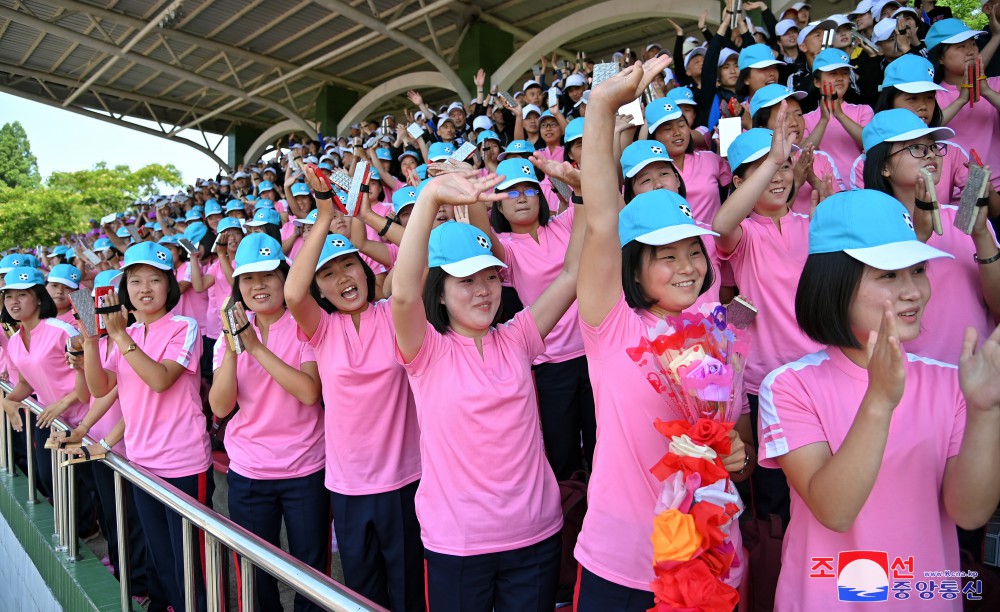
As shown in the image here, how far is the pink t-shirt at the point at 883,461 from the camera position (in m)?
1.40

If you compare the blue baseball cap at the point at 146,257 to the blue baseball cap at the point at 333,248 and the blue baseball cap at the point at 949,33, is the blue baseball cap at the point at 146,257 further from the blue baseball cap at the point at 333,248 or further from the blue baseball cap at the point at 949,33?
the blue baseball cap at the point at 949,33

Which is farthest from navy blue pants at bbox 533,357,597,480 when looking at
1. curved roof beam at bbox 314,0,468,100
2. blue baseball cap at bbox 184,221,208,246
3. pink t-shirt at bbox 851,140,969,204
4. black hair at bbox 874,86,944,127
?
curved roof beam at bbox 314,0,468,100

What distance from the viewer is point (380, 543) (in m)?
2.67

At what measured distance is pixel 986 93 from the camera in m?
3.56

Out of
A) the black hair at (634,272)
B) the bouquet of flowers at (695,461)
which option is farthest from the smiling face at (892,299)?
the black hair at (634,272)

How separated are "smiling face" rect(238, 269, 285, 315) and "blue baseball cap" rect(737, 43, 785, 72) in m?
3.49

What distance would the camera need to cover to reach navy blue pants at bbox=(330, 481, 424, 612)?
264 centimetres

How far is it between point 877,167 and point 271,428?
9.61ft

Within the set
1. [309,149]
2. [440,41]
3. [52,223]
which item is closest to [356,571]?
[309,149]

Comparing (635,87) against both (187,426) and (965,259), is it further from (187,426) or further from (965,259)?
(187,426)

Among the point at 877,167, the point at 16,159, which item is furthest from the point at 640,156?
the point at 16,159

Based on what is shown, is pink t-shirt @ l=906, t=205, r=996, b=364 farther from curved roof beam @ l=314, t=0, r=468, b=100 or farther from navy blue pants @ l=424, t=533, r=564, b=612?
curved roof beam @ l=314, t=0, r=468, b=100

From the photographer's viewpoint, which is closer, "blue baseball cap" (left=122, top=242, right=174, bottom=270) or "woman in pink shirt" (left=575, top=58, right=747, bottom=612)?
"woman in pink shirt" (left=575, top=58, right=747, bottom=612)

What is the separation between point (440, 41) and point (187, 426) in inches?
578
